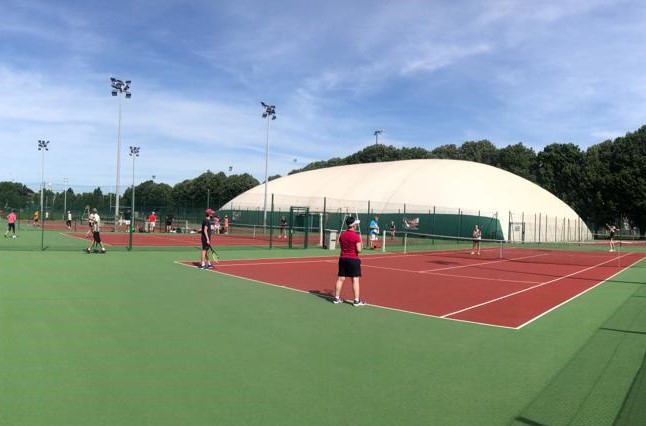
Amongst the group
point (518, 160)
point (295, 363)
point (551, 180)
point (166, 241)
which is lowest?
point (295, 363)

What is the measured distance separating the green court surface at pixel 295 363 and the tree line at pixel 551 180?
31567mm

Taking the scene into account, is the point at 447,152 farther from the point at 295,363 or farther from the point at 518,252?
the point at 295,363

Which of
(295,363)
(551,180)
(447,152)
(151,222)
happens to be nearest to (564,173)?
(551,180)

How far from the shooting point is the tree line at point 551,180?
157 ft

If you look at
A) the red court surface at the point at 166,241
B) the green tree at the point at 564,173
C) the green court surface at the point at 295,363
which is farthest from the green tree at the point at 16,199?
the green tree at the point at 564,173

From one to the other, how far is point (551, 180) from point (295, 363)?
80.3 metres

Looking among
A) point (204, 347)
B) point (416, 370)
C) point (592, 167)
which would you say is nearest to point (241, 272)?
point (204, 347)

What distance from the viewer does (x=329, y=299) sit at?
34.0 ft

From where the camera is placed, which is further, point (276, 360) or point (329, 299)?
point (329, 299)

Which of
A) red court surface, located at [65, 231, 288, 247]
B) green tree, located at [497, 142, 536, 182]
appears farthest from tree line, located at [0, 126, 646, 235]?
red court surface, located at [65, 231, 288, 247]

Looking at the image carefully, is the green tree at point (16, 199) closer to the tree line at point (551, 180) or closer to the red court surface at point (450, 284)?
the tree line at point (551, 180)

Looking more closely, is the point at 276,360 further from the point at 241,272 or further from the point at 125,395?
the point at 241,272

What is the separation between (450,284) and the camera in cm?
1340

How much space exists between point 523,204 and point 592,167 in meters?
24.7
